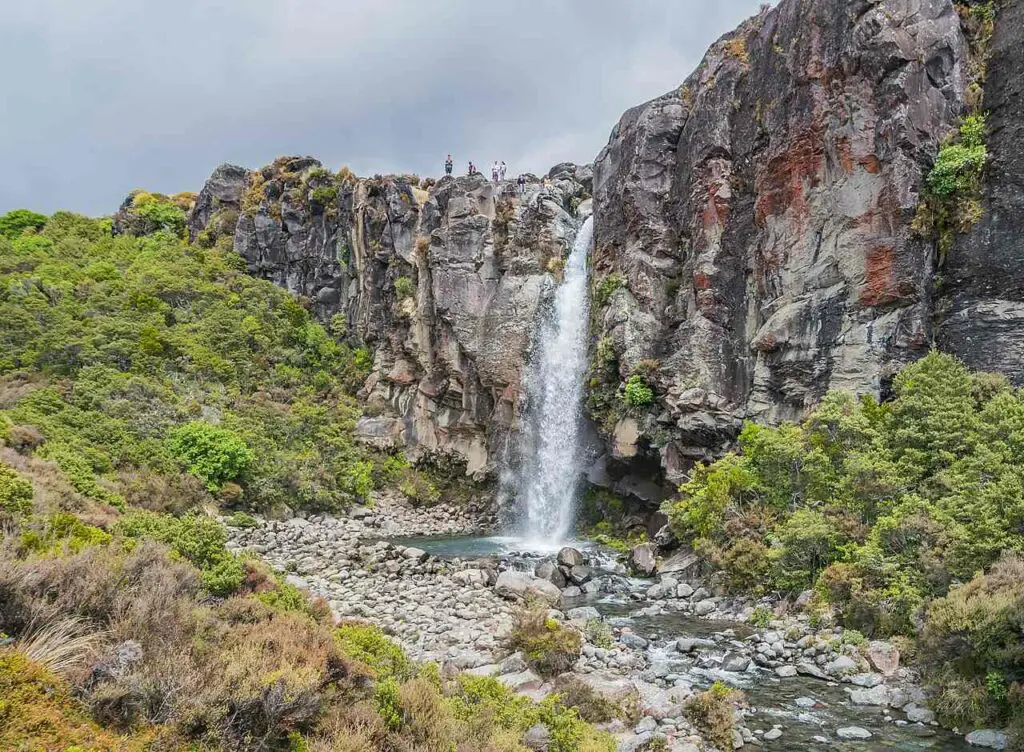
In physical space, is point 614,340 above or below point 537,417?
above

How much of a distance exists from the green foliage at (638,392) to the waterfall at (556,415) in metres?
4.74

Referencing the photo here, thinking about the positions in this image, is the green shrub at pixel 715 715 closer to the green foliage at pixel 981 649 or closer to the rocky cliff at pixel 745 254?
the green foliage at pixel 981 649

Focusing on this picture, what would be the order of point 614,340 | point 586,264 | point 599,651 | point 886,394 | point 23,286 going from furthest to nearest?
point 23,286
point 586,264
point 614,340
point 886,394
point 599,651

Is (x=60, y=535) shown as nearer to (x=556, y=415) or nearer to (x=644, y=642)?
(x=644, y=642)

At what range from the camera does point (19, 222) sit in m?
54.6

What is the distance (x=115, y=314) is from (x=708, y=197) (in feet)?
118

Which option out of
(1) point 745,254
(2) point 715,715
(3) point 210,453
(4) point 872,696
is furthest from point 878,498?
(3) point 210,453

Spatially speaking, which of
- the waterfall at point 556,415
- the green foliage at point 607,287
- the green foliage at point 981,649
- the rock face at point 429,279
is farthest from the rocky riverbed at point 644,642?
the rock face at point 429,279

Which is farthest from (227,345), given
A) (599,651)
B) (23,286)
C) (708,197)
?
(599,651)

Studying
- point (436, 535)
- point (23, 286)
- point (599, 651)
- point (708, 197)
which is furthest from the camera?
point (23, 286)

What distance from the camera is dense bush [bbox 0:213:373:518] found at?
26.5 m

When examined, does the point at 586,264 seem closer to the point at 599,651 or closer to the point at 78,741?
the point at 599,651

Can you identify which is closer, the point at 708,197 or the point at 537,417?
the point at 708,197

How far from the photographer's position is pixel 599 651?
13000 millimetres
